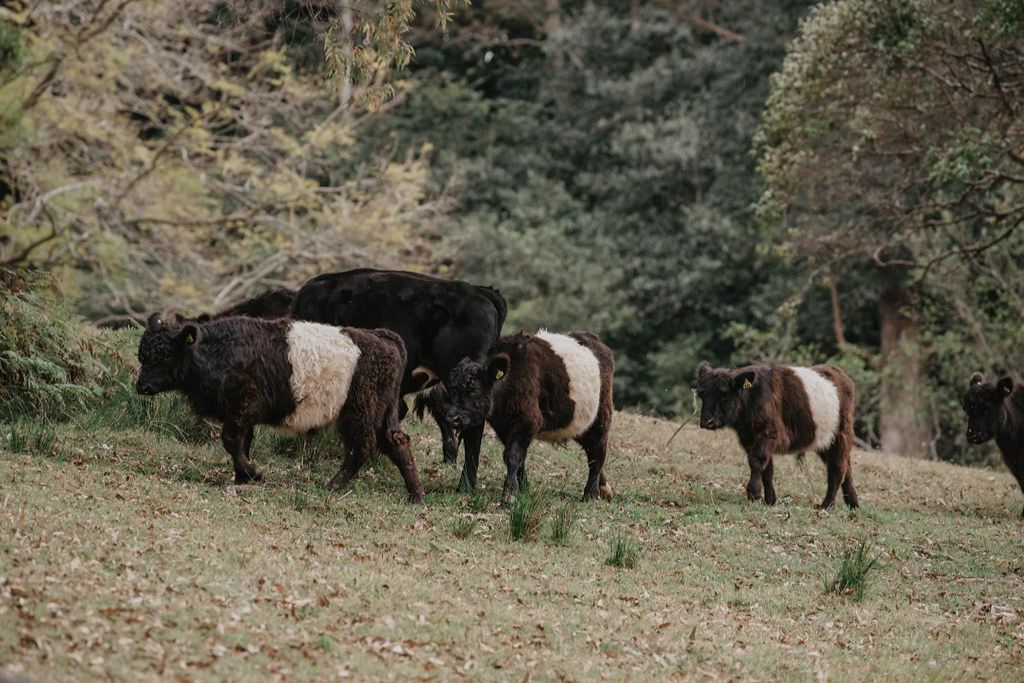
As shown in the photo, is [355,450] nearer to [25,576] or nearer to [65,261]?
[25,576]

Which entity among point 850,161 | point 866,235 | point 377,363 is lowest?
point 377,363

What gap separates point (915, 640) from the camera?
8.67 meters

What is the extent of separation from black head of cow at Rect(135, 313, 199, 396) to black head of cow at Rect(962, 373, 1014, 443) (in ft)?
33.0

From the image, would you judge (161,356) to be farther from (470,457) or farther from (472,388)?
(470,457)

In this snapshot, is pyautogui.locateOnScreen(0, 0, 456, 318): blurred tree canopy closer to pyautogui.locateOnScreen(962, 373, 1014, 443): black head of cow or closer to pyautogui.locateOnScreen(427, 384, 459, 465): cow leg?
pyautogui.locateOnScreen(427, 384, 459, 465): cow leg

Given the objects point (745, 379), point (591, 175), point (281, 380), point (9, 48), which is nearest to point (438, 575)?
point (281, 380)

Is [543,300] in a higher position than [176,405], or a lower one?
higher

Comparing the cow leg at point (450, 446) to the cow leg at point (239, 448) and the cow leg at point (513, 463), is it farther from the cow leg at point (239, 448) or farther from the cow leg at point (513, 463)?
the cow leg at point (239, 448)

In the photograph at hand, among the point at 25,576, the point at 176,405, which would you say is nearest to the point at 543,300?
the point at 176,405

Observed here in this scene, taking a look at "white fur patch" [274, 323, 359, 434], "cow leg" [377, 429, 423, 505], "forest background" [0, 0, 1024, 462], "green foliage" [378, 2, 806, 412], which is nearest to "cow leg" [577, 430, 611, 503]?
"cow leg" [377, 429, 423, 505]

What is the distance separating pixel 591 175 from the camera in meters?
34.5

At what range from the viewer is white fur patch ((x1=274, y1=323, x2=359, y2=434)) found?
1050 cm

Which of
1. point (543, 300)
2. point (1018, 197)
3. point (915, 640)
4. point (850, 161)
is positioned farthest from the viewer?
point (543, 300)

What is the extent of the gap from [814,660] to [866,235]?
54.5 ft
